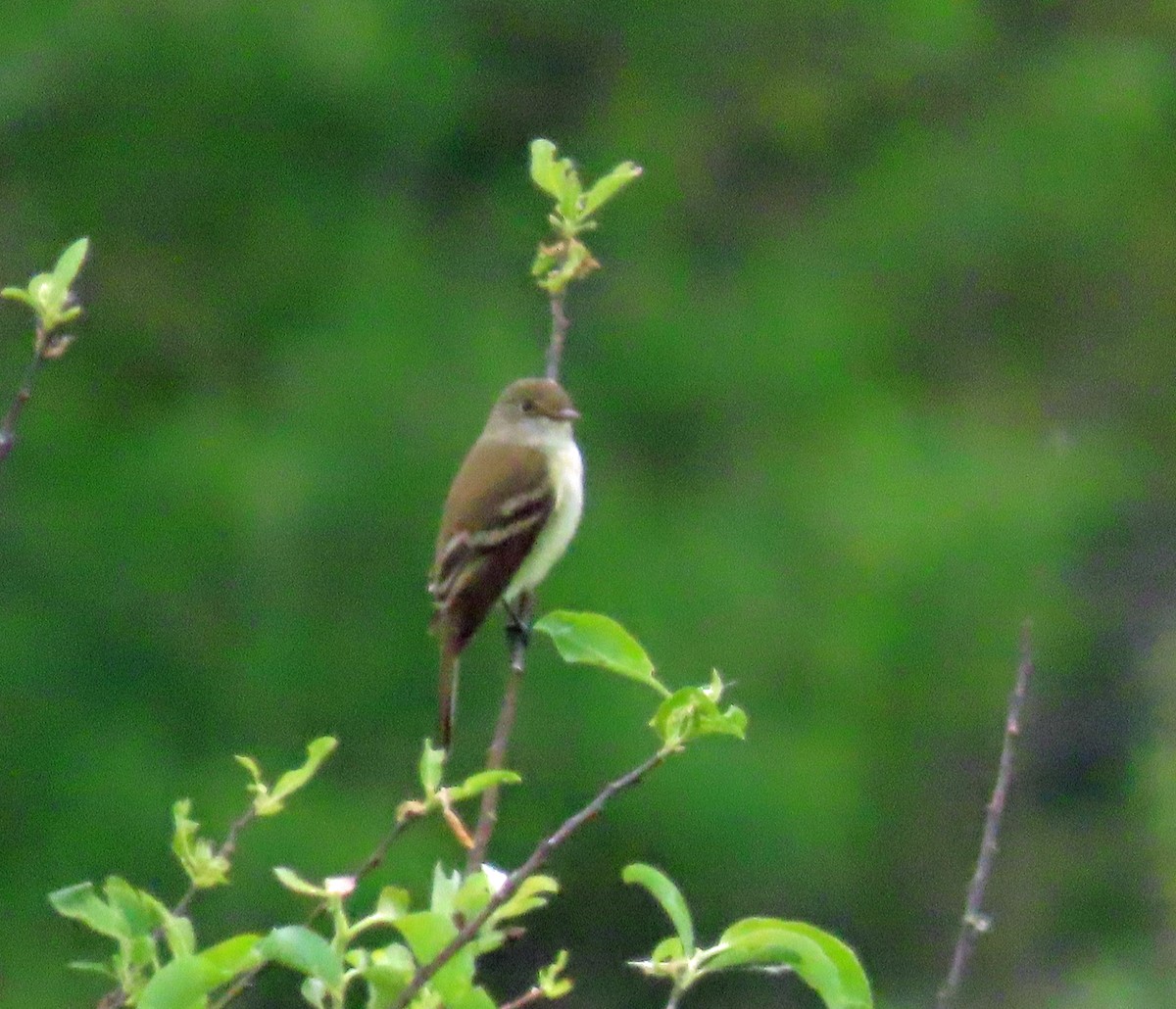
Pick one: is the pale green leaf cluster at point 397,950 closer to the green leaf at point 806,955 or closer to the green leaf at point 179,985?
the green leaf at point 179,985

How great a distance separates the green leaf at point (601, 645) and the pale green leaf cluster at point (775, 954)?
0.21 m

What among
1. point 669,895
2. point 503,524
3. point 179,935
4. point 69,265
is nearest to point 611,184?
point 69,265

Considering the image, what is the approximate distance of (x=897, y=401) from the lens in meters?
14.8

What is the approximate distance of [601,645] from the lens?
7.95ft

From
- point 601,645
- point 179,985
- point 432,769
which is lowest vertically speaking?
point 179,985

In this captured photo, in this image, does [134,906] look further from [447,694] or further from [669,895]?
[447,694]

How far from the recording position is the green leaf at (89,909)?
215cm

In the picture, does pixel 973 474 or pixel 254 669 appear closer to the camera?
pixel 254 669

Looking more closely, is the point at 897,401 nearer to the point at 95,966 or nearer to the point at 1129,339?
the point at 1129,339

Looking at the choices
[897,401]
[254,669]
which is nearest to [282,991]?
[254,669]

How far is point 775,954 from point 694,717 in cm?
24


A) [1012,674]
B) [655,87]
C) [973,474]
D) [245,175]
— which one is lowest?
[1012,674]

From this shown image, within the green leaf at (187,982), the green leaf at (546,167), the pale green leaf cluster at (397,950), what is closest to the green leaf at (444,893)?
the pale green leaf cluster at (397,950)

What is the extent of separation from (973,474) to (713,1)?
305 centimetres
